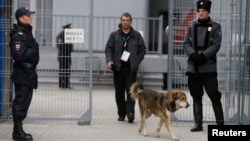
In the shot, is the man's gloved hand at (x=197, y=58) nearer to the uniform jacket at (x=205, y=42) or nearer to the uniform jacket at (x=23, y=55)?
the uniform jacket at (x=205, y=42)

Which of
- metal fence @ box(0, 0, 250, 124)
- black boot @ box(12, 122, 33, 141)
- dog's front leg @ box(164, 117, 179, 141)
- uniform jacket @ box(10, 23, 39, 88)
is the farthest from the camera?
metal fence @ box(0, 0, 250, 124)

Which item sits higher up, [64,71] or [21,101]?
[64,71]

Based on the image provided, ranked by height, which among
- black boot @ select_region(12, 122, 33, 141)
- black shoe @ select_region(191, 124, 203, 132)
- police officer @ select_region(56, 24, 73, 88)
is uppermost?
police officer @ select_region(56, 24, 73, 88)

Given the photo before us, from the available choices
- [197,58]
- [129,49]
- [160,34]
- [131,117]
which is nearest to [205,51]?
[197,58]

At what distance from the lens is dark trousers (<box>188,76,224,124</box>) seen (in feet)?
28.8

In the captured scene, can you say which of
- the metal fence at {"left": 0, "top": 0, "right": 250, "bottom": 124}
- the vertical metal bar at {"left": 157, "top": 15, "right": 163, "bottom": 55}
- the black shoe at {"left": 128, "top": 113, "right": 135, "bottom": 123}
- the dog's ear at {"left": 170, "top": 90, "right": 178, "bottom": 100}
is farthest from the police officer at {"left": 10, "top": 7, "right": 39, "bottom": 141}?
the vertical metal bar at {"left": 157, "top": 15, "right": 163, "bottom": 55}

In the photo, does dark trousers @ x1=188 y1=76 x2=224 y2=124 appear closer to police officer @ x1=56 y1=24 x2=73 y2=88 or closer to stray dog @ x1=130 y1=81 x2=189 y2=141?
stray dog @ x1=130 y1=81 x2=189 y2=141

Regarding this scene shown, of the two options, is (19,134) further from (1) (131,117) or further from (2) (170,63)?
(2) (170,63)

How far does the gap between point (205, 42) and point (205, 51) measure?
0.20m

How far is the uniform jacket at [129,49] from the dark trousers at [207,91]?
1173 millimetres

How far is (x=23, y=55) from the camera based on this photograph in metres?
7.73

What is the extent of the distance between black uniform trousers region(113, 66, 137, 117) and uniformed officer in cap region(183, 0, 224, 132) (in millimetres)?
1255

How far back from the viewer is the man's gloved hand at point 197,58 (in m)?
8.62

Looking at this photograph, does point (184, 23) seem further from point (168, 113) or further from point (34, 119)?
point (34, 119)
